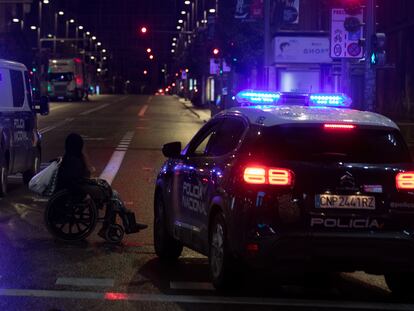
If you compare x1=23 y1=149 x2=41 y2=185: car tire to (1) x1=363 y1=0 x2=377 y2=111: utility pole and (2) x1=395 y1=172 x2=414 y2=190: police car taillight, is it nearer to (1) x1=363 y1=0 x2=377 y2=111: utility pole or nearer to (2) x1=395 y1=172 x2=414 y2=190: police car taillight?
(1) x1=363 y1=0 x2=377 y2=111: utility pole

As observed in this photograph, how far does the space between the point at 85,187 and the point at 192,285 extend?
94.7 inches

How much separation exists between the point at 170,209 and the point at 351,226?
2.39 m

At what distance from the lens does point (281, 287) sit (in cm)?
697

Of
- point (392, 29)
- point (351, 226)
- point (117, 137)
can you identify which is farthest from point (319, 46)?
point (351, 226)

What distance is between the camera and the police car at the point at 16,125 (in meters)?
12.4

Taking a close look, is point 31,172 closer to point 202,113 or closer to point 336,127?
point 336,127

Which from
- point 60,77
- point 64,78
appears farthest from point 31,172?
point 64,78

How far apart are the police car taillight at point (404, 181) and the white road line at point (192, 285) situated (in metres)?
1.90

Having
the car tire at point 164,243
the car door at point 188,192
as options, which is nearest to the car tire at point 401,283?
the car door at point 188,192

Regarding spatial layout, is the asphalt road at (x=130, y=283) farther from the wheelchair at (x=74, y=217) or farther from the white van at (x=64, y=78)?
the white van at (x=64, y=78)

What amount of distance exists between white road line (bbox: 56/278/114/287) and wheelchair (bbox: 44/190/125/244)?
5.77ft

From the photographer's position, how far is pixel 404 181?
6.19 m

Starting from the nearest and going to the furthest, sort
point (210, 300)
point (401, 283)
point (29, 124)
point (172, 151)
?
point (210, 300) → point (401, 283) → point (172, 151) → point (29, 124)

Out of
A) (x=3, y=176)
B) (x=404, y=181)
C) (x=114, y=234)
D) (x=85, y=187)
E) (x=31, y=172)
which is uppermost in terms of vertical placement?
(x=404, y=181)
